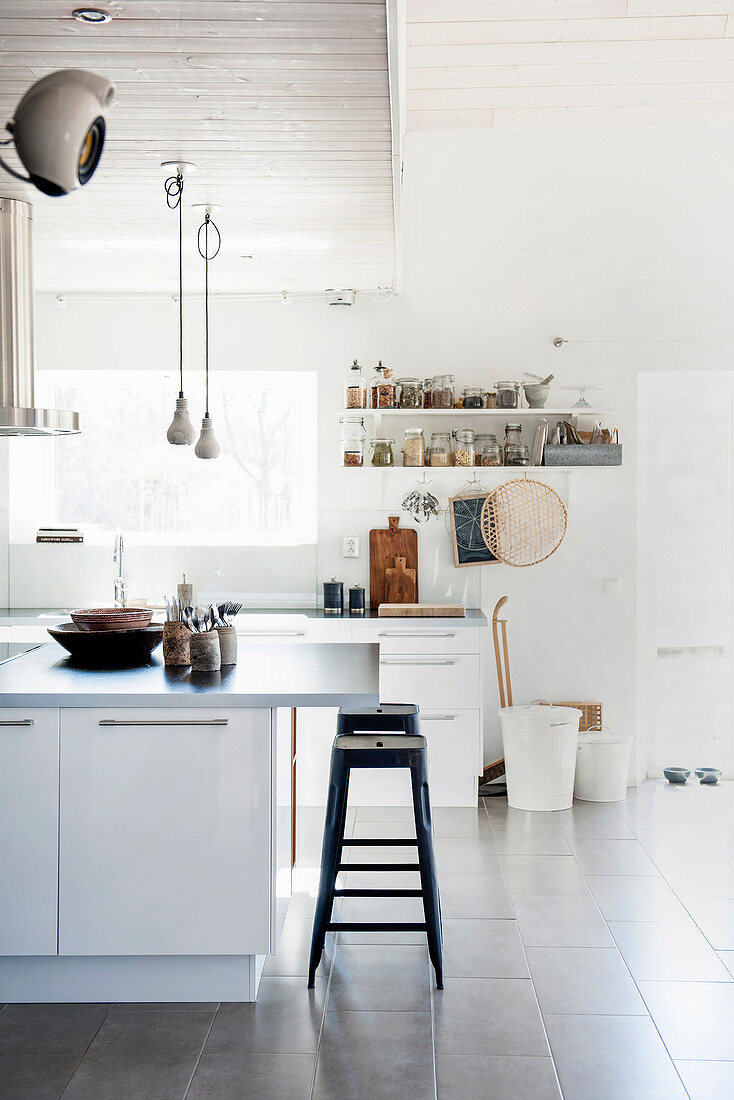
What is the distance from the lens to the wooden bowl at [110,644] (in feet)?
10.6

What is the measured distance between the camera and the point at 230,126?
2930 millimetres

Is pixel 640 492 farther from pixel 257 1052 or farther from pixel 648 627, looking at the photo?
pixel 257 1052

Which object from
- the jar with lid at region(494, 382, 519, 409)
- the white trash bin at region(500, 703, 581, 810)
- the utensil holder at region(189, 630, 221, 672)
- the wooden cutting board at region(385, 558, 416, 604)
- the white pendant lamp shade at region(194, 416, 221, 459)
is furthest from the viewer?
the wooden cutting board at region(385, 558, 416, 604)

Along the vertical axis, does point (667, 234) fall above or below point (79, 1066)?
above

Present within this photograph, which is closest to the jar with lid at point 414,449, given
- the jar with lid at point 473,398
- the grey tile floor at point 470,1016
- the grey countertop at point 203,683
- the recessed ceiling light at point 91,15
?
the jar with lid at point 473,398

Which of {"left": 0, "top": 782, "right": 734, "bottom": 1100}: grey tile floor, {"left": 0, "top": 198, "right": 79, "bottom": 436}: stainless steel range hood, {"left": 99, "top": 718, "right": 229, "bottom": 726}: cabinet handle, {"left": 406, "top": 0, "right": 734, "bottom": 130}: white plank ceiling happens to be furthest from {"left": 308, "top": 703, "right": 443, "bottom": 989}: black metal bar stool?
{"left": 406, "top": 0, "right": 734, "bottom": 130}: white plank ceiling

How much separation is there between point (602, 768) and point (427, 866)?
226 cm

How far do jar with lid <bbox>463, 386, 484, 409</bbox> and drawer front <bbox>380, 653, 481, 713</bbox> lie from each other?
128cm

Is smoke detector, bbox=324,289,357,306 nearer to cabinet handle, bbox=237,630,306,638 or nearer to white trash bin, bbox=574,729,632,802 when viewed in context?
cabinet handle, bbox=237,630,306,638

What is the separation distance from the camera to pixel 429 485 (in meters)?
5.45

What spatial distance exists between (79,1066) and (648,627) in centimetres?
378

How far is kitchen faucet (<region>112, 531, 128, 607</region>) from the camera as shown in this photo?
5188 millimetres

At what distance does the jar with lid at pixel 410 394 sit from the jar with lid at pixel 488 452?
1.21 ft

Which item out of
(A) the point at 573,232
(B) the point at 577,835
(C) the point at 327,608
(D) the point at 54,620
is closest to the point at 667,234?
(A) the point at 573,232
